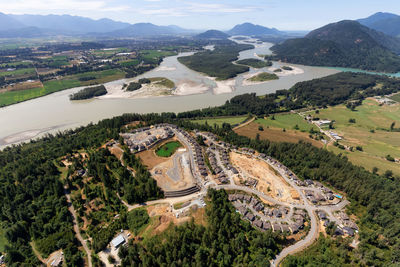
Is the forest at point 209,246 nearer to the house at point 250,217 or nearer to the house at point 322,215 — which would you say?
the house at point 250,217

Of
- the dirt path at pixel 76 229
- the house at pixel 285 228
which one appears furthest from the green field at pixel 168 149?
the house at pixel 285 228

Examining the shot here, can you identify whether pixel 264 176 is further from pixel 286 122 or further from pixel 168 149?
pixel 286 122

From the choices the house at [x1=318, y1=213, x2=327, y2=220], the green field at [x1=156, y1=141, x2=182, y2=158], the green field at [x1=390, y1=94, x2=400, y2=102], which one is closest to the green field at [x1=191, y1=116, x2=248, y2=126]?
the green field at [x1=156, y1=141, x2=182, y2=158]

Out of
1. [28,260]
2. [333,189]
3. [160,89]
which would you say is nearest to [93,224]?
[28,260]

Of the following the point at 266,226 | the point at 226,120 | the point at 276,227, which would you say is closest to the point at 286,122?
the point at 226,120

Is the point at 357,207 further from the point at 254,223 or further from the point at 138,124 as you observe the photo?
the point at 138,124
